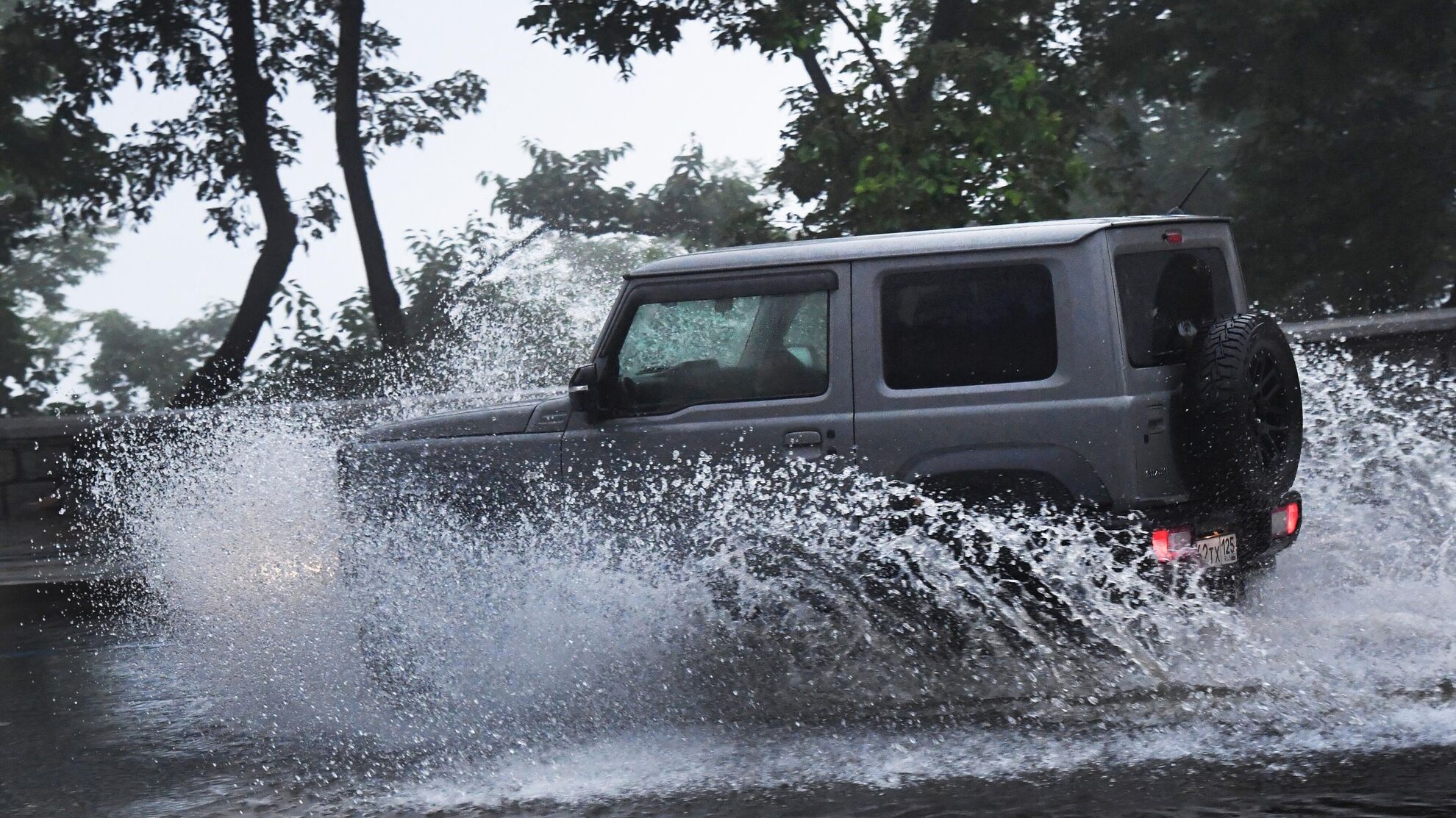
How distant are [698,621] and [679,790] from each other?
1.59 meters

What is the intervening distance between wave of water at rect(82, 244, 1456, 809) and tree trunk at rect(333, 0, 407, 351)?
31.8 ft

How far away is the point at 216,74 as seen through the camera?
19.1 meters

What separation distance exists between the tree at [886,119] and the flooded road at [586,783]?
918 centimetres

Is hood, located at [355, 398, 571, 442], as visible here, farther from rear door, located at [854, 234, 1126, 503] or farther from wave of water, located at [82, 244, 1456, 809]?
rear door, located at [854, 234, 1126, 503]

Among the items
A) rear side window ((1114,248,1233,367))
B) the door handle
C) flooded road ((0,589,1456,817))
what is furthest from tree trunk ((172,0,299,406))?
rear side window ((1114,248,1233,367))

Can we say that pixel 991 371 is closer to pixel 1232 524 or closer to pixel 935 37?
pixel 1232 524

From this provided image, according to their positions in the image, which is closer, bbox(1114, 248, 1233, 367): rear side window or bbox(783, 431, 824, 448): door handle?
bbox(1114, 248, 1233, 367): rear side window

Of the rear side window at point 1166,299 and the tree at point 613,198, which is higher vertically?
the tree at point 613,198

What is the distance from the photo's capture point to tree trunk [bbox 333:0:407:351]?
695 inches

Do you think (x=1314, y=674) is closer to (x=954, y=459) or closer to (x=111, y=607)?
(x=954, y=459)

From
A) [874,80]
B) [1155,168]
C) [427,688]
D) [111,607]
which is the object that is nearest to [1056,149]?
[874,80]

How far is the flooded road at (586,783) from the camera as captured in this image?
4.83 meters

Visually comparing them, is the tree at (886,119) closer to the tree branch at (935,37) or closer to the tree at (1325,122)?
the tree branch at (935,37)

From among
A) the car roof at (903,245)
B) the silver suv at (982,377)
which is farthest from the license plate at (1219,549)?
the car roof at (903,245)
